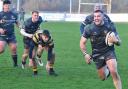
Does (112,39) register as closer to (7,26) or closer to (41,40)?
(41,40)

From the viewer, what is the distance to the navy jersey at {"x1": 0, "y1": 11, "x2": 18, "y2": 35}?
15.1 metres

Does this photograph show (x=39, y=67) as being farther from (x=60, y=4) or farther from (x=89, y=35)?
(x=60, y=4)

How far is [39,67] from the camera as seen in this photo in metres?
15.9

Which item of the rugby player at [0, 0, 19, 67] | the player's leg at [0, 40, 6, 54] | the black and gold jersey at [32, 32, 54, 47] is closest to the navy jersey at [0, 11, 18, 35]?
the rugby player at [0, 0, 19, 67]

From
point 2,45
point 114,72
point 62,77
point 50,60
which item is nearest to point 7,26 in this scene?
point 2,45

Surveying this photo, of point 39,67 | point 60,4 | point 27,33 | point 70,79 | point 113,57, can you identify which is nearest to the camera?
point 113,57

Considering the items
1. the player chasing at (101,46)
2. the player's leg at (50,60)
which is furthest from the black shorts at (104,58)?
the player's leg at (50,60)

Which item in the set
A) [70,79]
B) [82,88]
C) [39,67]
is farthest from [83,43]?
[39,67]

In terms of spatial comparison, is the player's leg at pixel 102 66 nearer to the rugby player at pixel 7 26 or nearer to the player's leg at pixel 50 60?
the player's leg at pixel 50 60

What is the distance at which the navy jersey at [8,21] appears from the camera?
15141 mm

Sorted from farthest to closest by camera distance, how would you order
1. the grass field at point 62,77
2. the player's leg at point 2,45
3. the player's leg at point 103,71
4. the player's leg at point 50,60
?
the player's leg at point 2,45 → the player's leg at point 50,60 → the grass field at point 62,77 → the player's leg at point 103,71

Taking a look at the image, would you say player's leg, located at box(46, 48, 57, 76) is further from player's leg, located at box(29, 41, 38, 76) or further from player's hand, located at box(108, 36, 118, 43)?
player's hand, located at box(108, 36, 118, 43)

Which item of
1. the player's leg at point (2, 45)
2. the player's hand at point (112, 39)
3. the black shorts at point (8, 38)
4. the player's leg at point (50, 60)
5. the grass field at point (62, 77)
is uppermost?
the player's hand at point (112, 39)

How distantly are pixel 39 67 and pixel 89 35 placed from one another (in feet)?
15.5
